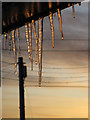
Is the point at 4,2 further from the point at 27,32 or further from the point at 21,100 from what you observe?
the point at 21,100

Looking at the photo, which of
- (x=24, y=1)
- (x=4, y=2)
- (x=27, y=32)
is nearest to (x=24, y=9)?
(x=24, y=1)

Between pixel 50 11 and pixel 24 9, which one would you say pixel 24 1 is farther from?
pixel 50 11

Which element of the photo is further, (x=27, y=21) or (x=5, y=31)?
(x=5, y=31)

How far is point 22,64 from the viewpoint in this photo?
31.0 feet

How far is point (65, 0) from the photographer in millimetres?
3648

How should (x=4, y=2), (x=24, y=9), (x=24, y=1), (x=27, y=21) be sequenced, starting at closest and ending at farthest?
(x=4, y=2) < (x=24, y=1) < (x=24, y=9) < (x=27, y=21)

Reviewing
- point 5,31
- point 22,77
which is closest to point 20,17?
point 5,31

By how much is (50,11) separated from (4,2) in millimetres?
1126

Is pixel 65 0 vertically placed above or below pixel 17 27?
above

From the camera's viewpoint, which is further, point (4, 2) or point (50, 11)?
point (50, 11)

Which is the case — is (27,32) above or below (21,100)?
above

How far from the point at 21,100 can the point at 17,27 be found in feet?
17.1

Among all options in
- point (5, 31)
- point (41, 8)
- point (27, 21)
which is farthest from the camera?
point (5, 31)

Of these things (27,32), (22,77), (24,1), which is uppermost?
(24,1)
